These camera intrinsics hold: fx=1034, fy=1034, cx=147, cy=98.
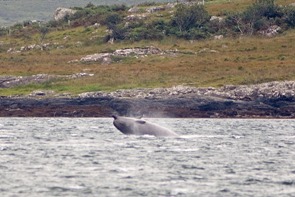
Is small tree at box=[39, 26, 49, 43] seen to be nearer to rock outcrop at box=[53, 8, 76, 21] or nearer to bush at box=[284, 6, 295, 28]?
rock outcrop at box=[53, 8, 76, 21]

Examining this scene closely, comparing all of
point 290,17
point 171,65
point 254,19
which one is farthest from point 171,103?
point 290,17

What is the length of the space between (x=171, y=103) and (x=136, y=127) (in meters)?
34.3

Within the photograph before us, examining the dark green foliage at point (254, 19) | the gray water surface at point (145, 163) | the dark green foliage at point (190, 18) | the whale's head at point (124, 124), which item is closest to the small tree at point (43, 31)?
the dark green foliage at point (190, 18)

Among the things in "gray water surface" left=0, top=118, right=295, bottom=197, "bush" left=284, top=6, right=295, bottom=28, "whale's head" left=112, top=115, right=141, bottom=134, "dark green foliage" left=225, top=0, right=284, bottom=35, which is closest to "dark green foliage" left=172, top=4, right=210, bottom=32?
"dark green foliage" left=225, top=0, right=284, bottom=35

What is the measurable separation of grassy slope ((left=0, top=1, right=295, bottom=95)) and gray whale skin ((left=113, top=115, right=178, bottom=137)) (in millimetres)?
40673

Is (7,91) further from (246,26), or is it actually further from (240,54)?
(246,26)

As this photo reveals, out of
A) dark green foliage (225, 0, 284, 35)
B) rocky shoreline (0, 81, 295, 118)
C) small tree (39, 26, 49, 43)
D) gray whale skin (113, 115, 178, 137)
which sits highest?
dark green foliage (225, 0, 284, 35)

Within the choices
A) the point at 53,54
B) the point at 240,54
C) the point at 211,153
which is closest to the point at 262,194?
the point at 211,153

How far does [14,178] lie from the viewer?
39156 millimetres

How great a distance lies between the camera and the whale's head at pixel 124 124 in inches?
2311

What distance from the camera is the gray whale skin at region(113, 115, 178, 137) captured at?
58.8 meters

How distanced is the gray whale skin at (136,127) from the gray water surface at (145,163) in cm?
54

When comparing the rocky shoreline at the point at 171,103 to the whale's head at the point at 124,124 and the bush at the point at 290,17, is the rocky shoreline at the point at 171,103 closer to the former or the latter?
the whale's head at the point at 124,124

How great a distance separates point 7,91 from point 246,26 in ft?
127
